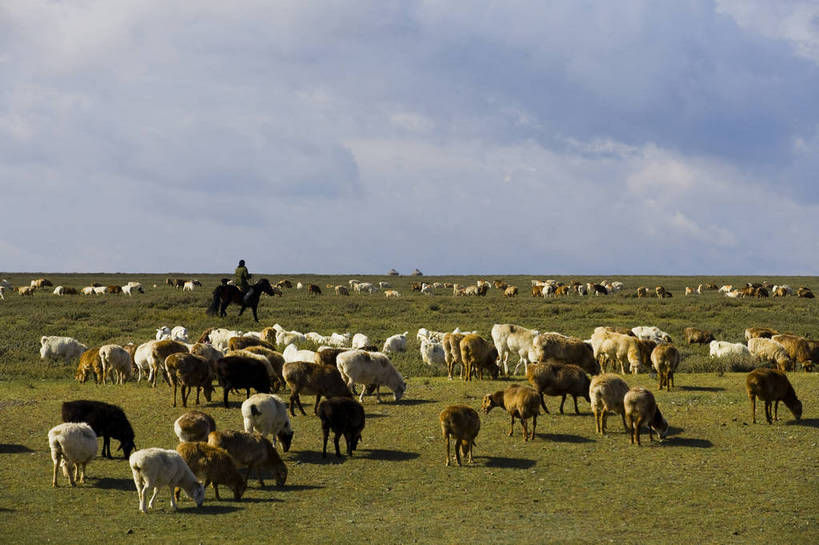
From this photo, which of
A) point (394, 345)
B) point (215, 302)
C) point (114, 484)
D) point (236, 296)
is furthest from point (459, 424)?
point (215, 302)

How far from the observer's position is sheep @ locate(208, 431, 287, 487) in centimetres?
1286

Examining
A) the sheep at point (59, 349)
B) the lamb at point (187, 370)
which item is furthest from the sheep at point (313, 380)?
the sheep at point (59, 349)

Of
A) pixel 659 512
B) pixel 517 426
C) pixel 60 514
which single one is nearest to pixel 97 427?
pixel 60 514

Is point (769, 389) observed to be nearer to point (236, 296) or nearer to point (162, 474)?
point (162, 474)

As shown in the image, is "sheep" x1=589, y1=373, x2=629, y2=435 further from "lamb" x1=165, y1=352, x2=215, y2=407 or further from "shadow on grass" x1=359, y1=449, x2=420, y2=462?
"lamb" x1=165, y1=352, x2=215, y2=407

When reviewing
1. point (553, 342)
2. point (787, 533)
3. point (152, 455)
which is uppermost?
point (553, 342)

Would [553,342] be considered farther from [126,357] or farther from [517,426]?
[126,357]

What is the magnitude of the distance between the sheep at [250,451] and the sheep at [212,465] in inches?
13.9

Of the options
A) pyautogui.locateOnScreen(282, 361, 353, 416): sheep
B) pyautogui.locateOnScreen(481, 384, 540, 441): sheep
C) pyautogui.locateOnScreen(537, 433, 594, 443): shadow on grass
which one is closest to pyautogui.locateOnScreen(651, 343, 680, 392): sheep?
pyautogui.locateOnScreen(537, 433, 594, 443): shadow on grass

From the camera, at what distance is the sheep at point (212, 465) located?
12273 millimetres

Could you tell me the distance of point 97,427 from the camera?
14547mm

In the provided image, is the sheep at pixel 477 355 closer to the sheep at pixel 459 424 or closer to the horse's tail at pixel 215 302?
the sheep at pixel 459 424

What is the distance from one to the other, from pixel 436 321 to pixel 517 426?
28795 mm

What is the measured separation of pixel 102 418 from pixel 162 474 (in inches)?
144
